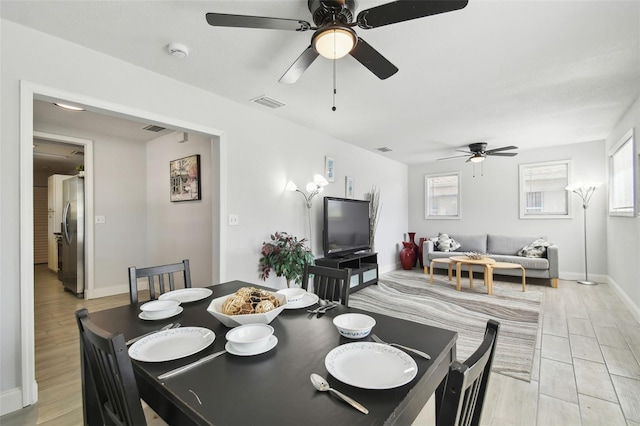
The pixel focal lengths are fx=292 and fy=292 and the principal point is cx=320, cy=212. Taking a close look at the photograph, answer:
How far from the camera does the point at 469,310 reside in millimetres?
3674

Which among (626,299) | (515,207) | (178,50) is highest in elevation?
(178,50)

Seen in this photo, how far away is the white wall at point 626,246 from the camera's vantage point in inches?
130

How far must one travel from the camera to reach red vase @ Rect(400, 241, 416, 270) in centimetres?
643

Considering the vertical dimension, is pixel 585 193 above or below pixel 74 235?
above

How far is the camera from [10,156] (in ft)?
6.20

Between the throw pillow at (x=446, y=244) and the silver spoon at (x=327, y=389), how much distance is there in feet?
19.1

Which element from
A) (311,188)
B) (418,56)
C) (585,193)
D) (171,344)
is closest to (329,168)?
(311,188)

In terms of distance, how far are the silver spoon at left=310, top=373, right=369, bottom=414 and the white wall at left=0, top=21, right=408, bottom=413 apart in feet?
7.19

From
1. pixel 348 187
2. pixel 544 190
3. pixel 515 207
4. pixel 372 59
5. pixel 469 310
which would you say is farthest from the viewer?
pixel 515 207

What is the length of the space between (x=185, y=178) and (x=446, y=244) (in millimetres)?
5098

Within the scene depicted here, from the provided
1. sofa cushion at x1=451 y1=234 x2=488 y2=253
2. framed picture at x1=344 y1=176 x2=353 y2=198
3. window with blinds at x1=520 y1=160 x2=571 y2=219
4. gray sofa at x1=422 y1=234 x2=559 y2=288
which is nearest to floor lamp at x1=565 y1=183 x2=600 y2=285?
window with blinds at x1=520 y1=160 x2=571 y2=219

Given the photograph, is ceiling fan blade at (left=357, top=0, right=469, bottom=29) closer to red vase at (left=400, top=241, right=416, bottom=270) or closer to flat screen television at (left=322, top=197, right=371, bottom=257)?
flat screen television at (left=322, top=197, right=371, bottom=257)

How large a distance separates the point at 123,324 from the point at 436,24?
2.53m

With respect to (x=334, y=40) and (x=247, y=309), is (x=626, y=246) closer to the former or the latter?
(x=334, y=40)
